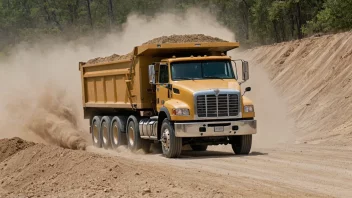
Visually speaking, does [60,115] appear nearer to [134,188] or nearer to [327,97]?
[327,97]

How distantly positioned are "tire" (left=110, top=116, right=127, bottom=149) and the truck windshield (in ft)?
12.4

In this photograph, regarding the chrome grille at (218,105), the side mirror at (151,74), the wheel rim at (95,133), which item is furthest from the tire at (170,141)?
the wheel rim at (95,133)

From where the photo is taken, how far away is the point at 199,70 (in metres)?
19.4

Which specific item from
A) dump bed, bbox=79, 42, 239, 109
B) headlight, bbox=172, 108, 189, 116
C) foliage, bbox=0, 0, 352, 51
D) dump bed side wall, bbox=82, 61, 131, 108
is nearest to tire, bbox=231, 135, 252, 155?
headlight, bbox=172, 108, 189, 116

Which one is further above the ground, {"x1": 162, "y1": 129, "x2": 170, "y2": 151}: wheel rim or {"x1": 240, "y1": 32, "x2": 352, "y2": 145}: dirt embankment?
{"x1": 240, "y1": 32, "x2": 352, "y2": 145}: dirt embankment

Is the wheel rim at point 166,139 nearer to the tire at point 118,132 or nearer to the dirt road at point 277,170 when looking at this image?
the dirt road at point 277,170

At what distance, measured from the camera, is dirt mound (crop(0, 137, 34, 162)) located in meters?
18.7

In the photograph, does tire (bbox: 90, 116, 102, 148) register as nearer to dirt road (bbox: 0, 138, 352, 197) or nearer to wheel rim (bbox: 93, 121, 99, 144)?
wheel rim (bbox: 93, 121, 99, 144)

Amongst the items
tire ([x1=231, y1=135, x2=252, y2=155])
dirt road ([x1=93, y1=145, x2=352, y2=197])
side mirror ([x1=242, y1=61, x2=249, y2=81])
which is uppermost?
side mirror ([x1=242, y1=61, x2=249, y2=81])

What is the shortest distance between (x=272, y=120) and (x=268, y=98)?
1645mm

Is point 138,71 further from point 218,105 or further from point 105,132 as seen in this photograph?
point 105,132

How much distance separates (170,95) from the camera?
1920 centimetres

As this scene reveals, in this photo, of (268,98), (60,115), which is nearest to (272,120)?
(268,98)

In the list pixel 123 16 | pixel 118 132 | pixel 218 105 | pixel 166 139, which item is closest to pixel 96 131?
pixel 118 132
